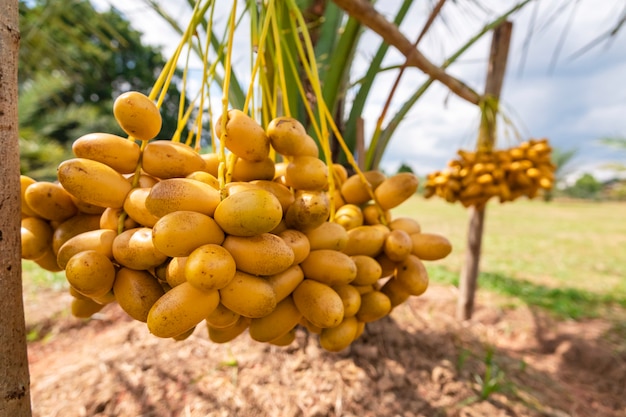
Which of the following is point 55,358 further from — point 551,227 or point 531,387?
point 551,227

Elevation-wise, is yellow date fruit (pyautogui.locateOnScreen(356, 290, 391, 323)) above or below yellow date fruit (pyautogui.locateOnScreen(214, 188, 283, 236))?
below

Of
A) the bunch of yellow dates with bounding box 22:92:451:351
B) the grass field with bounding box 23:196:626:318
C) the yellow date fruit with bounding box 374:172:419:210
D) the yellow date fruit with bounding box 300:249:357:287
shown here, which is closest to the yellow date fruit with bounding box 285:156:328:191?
the bunch of yellow dates with bounding box 22:92:451:351

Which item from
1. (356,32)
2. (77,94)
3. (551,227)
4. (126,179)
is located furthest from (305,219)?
(77,94)

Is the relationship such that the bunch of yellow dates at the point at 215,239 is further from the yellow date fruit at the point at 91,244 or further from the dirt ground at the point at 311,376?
the dirt ground at the point at 311,376

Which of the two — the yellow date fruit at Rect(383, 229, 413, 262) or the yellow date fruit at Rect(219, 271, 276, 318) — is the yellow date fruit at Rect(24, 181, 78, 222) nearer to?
the yellow date fruit at Rect(219, 271, 276, 318)

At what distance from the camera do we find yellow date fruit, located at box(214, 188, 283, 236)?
1.52ft

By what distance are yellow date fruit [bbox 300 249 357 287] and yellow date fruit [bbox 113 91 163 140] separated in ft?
1.06

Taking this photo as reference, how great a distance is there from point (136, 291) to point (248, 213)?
207mm

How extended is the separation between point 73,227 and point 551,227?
11017 millimetres

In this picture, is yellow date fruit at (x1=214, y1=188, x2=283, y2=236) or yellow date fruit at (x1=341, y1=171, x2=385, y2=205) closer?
yellow date fruit at (x1=214, y1=188, x2=283, y2=236)

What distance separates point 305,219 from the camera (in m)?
0.57

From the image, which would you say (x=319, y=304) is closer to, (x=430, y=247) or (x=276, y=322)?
(x=276, y=322)

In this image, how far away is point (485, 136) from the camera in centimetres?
192

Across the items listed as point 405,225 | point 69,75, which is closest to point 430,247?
point 405,225
